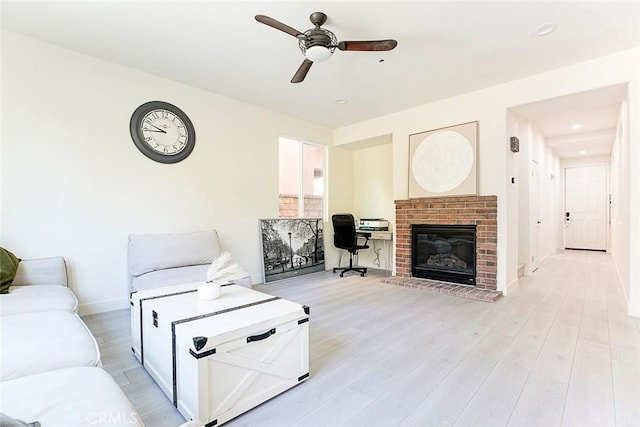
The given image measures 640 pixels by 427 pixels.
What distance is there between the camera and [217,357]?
55.4 inches

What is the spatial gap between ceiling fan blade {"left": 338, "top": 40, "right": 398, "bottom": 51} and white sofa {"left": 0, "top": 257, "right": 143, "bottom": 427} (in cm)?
255

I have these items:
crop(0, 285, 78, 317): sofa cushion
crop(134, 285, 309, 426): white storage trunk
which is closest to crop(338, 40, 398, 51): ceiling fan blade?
crop(134, 285, 309, 426): white storage trunk

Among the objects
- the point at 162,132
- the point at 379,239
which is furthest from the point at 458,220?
the point at 162,132

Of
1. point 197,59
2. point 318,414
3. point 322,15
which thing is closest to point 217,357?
point 318,414

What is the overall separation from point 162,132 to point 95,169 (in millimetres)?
817

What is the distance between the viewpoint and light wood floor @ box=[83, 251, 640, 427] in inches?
59.1

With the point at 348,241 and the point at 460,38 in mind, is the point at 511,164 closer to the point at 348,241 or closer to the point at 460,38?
the point at 460,38

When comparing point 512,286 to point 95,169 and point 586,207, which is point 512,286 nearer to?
point 95,169

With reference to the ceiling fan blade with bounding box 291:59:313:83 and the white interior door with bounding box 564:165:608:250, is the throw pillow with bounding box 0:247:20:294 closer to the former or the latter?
the ceiling fan blade with bounding box 291:59:313:83

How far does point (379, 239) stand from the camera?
5.38 meters

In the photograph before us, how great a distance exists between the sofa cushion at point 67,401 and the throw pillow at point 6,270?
1722mm

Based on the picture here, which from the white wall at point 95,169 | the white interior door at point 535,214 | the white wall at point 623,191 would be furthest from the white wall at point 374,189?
the white wall at point 623,191

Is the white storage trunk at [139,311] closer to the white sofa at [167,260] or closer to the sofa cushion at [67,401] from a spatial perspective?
the white sofa at [167,260]

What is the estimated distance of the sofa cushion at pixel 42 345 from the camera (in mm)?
1153
